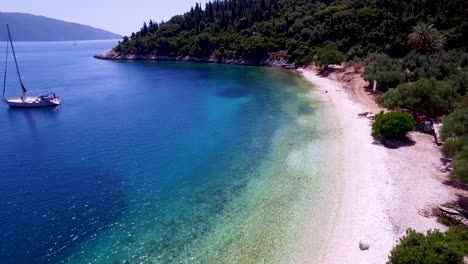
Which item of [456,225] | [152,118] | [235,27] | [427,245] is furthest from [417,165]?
[235,27]

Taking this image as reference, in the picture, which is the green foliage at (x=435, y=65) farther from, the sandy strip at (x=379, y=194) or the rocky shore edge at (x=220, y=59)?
the rocky shore edge at (x=220, y=59)

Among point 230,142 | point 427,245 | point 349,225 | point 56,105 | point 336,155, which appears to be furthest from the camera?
point 56,105

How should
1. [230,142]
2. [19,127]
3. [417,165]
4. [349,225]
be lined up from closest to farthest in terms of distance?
[349,225]
[417,165]
[230,142]
[19,127]

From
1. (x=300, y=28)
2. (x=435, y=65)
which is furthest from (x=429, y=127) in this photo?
(x=300, y=28)

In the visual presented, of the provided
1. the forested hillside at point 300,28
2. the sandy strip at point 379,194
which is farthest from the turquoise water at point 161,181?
the forested hillside at point 300,28

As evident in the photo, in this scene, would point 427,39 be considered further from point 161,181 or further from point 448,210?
point 161,181

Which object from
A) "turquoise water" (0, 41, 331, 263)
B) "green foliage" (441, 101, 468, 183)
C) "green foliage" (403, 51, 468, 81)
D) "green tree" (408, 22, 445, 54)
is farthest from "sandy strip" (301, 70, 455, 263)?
"green tree" (408, 22, 445, 54)

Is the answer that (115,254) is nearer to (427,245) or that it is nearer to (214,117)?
(427,245)
